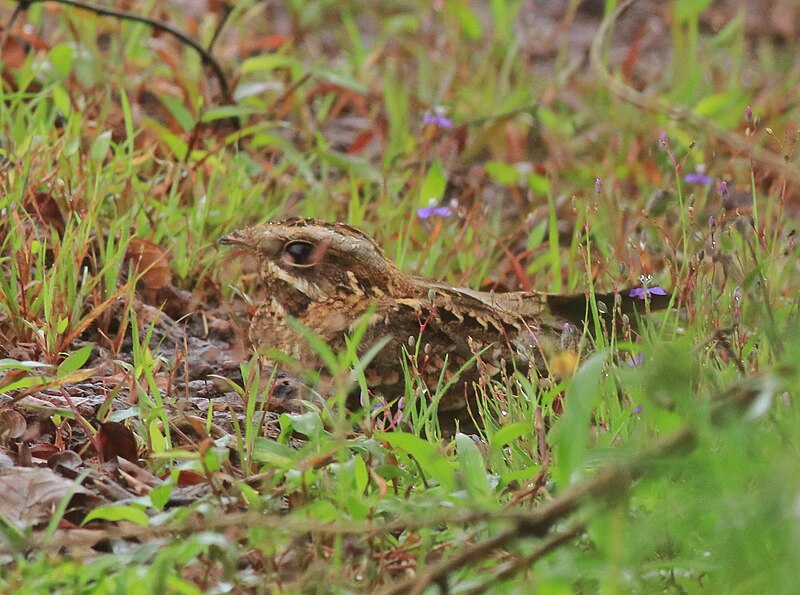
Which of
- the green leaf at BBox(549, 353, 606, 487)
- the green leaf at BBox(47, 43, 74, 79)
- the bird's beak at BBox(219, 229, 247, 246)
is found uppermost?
the green leaf at BBox(549, 353, 606, 487)

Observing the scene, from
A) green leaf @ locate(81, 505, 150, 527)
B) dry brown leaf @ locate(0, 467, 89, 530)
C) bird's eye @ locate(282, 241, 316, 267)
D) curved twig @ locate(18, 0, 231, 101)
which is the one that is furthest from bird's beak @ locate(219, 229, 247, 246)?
curved twig @ locate(18, 0, 231, 101)

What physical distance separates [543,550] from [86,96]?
383 cm

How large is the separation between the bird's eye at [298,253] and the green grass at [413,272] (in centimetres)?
24

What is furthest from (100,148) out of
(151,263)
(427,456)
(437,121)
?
(427,456)

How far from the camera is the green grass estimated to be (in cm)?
225

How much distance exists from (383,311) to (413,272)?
865 millimetres

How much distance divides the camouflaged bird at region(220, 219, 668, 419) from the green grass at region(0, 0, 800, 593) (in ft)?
0.36

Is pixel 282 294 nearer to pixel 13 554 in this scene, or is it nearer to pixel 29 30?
pixel 13 554

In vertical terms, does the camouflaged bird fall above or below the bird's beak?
below

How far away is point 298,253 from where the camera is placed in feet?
12.6

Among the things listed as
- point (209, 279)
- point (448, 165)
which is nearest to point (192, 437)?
point (209, 279)

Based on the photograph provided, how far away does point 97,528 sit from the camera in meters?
2.73

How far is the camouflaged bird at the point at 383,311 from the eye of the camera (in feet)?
12.0

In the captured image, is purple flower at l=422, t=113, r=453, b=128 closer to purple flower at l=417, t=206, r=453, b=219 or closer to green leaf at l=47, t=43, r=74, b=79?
purple flower at l=417, t=206, r=453, b=219
